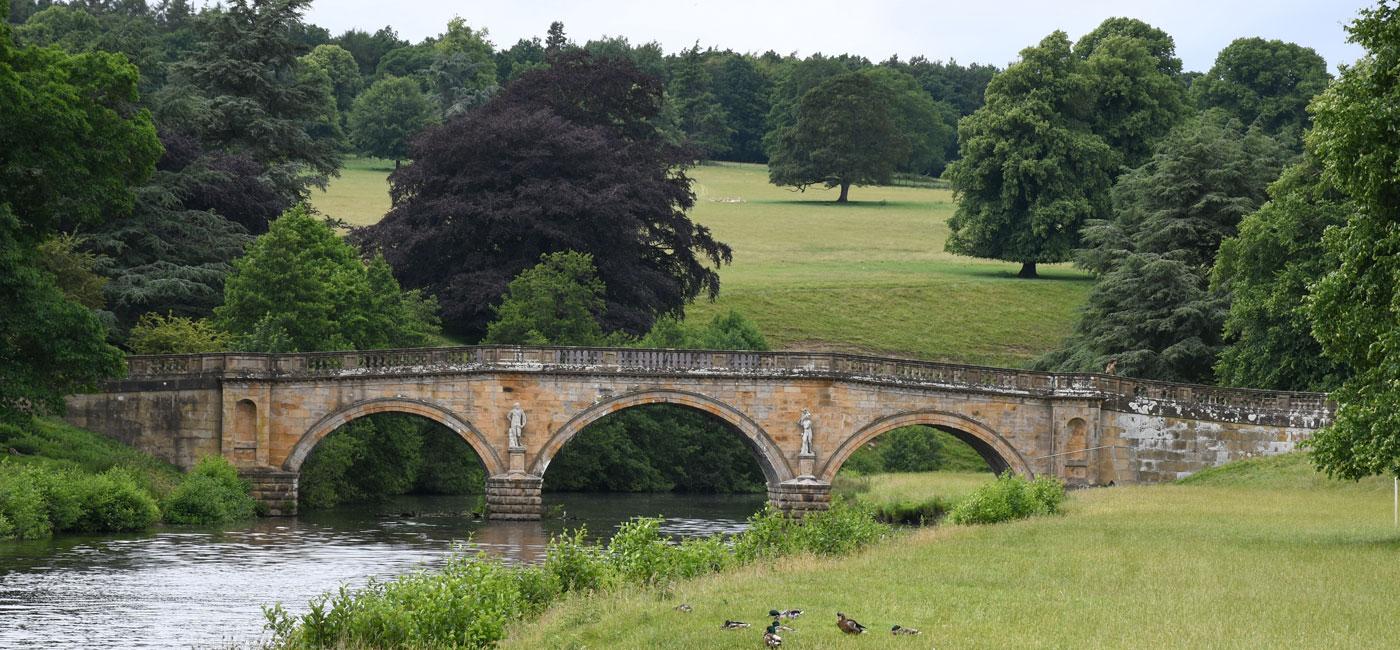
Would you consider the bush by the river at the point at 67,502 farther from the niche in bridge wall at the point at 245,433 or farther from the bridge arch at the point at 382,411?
the bridge arch at the point at 382,411

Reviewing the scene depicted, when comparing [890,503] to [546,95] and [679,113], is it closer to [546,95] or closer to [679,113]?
[546,95]

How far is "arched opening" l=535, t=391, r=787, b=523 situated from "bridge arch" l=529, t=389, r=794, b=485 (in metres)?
3.93

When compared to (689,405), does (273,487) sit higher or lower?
lower

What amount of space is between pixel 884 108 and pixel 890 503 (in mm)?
60452

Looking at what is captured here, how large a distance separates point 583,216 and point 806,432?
806 inches

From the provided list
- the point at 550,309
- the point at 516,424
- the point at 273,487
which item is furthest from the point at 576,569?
the point at 550,309

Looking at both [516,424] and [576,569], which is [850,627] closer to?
[576,569]

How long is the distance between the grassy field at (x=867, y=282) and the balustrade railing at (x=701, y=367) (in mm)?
20349

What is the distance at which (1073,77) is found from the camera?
263 feet

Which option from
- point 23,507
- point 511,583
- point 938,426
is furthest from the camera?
point 938,426

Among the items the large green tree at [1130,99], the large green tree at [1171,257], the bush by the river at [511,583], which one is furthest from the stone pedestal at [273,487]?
the large green tree at [1130,99]

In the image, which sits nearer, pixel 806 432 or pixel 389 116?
pixel 806 432

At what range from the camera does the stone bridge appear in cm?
4819

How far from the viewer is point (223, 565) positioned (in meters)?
34.5
